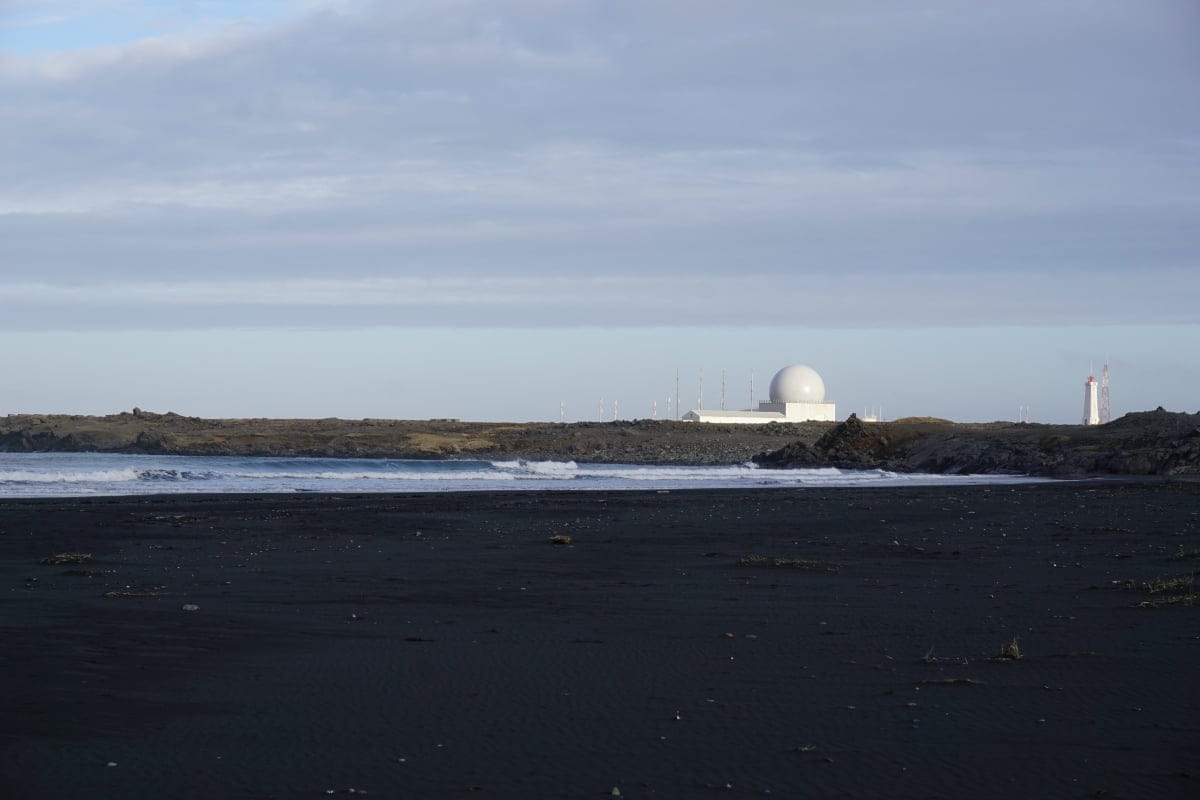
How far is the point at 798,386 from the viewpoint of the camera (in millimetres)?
85312

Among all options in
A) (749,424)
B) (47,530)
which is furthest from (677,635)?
(749,424)

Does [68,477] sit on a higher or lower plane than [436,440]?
lower

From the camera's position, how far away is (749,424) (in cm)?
7925

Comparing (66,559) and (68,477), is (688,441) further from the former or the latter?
(66,559)

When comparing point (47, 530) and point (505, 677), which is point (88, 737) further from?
point (47, 530)

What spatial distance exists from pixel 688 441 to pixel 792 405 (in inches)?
818

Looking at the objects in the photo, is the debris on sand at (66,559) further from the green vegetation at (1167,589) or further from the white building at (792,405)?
the white building at (792,405)

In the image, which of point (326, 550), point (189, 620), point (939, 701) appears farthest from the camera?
point (326, 550)

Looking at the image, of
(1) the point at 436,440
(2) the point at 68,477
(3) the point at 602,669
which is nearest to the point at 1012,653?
(3) the point at 602,669

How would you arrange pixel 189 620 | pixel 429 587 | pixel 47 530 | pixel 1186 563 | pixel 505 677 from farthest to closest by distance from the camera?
pixel 47 530 < pixel 1186 563 < pixel 429 587 < pixel 189 620 < pixel 505 677

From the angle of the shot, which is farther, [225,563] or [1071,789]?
[225,563]

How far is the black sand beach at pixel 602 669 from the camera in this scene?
16.5ft

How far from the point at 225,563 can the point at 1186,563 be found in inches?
409

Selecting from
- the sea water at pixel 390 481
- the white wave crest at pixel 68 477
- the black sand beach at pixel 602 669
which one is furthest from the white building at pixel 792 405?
the black sand beach at pixel 602 669
